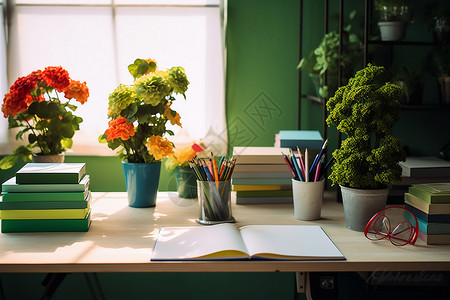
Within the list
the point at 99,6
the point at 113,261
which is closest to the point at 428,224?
the point at 113,261

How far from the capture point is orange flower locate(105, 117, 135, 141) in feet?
6.24

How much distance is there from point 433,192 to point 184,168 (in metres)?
0.95

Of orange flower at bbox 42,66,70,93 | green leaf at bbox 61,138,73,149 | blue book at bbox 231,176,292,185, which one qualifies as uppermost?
orange flower at bbox 42,66,70,93

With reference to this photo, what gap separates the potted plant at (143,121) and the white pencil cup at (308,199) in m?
0.49

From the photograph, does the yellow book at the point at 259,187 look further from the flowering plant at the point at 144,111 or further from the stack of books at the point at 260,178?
the flowering plant at the point at 144,111

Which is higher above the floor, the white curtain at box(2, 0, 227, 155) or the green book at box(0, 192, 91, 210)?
the white curtain at box(2, 0, 227, 155)

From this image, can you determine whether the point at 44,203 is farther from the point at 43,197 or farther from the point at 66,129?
the point at 66,129

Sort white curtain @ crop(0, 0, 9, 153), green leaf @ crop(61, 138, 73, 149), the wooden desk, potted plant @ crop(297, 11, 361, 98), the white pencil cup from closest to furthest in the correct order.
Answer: the wooden desk < the white pencil cup < green leaf @ crop(61, 138, 73, 149) < potted plant @ crop(297, 11, 361, 98) < white curtain @ crop(0, 0, 9, 153)

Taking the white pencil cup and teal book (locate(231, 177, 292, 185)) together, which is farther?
teal book (locate(231, 177, 292, 185))

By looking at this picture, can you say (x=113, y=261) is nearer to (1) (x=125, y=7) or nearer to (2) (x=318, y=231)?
(2) (x=318, y=231)

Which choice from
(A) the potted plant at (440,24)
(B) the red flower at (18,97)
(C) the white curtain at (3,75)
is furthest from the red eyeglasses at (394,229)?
(C) the white curtain at (3,75)

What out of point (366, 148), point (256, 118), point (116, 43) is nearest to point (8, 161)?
point (116, 43)

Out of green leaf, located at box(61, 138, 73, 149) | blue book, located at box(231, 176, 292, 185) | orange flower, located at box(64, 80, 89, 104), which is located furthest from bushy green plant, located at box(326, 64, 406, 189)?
green leaf, located at box(61, 138, 73, 149)

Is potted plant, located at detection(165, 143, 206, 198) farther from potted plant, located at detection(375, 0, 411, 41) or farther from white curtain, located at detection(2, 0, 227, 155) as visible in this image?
potted plant, located at detection(375, 0, 411, 41)
